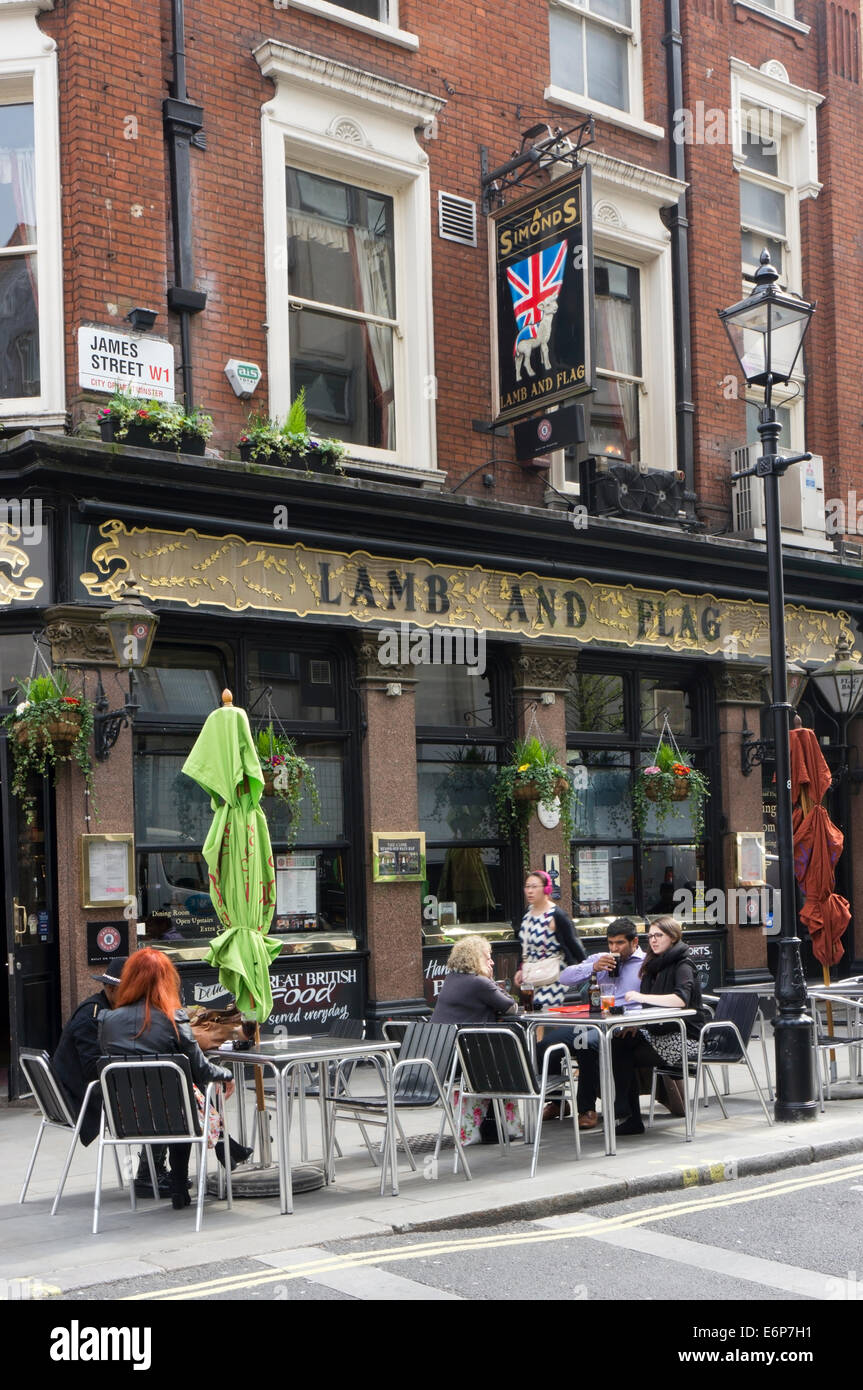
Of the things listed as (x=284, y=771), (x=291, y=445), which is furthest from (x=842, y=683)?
(x=291, y=445)

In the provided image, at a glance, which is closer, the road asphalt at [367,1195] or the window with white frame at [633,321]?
the road asphalt at [367,1195]

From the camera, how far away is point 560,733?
15070 mm

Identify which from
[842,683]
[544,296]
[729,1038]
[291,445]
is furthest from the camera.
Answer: [842,683]

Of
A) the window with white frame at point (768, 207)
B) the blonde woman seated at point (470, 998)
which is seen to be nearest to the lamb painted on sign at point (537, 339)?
the window with white frame at point (768, 207)

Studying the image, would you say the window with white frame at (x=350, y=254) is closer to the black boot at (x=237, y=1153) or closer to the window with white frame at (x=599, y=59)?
the window with white frame at (x=599, y=59)

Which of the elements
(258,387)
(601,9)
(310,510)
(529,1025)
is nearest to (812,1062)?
(529,1025)

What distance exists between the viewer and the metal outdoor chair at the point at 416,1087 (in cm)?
895

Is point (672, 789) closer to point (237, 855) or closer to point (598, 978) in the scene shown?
point (598, 978)

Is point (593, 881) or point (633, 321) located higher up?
point (633, 321)

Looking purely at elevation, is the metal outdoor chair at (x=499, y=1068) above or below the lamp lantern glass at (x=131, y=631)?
below

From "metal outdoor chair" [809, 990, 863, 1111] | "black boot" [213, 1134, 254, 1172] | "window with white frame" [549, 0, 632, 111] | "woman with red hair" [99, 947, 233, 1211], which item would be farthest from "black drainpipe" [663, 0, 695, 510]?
"woman with red hair" [99, 947, 233, 1211]

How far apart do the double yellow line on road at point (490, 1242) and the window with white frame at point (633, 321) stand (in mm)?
9143

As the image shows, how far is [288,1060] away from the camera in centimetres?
827

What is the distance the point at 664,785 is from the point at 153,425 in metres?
6.67
